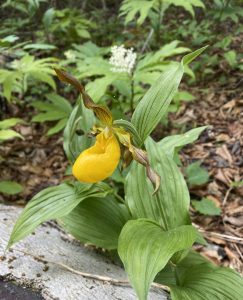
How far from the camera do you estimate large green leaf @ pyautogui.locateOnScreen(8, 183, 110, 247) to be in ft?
4.85

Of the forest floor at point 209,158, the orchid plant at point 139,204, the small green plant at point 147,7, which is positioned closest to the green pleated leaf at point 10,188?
the forest floor at point 209,158

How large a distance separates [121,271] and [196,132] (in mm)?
696

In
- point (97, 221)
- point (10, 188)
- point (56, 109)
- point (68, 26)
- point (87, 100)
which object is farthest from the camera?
point (68, 26)

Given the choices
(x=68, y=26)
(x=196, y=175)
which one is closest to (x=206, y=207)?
(x=196, y=175)

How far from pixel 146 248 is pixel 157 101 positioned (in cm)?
49

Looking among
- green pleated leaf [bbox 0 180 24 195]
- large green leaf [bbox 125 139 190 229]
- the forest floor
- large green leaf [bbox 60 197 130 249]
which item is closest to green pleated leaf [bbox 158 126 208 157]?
large green leaf [bbox 125 139 190 229]

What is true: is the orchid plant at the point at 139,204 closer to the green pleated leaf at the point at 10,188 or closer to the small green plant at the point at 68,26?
the green pleated leaf at the point at 10,188

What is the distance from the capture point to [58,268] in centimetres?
150

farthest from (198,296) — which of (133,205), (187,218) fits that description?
(133,205)

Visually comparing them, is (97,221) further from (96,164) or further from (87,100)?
(87,100)

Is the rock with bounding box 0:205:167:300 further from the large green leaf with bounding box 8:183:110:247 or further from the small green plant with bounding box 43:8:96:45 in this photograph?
the small green plant with bounding box 43:8:96:45

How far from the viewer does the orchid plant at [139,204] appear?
49.2 inches

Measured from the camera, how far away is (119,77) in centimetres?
240

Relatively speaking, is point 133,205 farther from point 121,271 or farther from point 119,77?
point 119,77
